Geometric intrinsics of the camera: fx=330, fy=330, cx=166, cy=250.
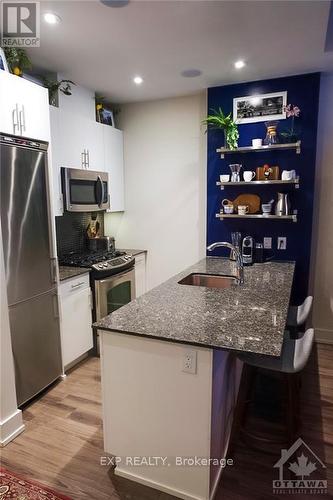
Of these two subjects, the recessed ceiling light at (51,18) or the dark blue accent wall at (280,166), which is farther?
the dark blue accent wall at (280,166)

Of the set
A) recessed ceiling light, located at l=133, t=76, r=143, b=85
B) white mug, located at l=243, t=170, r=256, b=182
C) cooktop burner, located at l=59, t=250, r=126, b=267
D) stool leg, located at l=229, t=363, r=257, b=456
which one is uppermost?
recessed ceiling light, located at l=133, t=76, r=143, b=85

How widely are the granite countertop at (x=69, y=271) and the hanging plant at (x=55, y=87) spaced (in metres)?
1.52

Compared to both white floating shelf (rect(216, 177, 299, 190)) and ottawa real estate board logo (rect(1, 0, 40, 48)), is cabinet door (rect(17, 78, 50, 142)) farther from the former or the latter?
white floating shelf (rect(216, 177, 299, 190))

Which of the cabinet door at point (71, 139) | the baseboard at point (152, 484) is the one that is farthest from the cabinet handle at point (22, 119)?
the baseboard at point (152, 484)

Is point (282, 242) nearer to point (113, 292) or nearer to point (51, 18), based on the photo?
point (113, 292)

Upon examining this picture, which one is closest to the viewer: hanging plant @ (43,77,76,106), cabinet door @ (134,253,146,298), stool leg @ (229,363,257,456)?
stool leg @ (229,363,257,456)

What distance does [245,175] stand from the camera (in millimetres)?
3299

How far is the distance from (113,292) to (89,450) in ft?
5.24

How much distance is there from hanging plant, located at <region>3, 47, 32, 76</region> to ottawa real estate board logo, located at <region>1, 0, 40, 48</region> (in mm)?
52

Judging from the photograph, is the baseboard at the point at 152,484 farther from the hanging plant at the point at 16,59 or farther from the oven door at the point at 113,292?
the hanging plant at the point at 16,59

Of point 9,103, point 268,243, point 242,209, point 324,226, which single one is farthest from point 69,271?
A: point 324,226

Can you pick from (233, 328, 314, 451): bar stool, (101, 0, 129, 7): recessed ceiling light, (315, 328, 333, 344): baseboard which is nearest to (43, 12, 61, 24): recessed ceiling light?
(101, 0, 129, 7): recessed ceiling light

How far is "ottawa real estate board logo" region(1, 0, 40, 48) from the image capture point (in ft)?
6.60

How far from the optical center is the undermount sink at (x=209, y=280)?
8.95 feet
